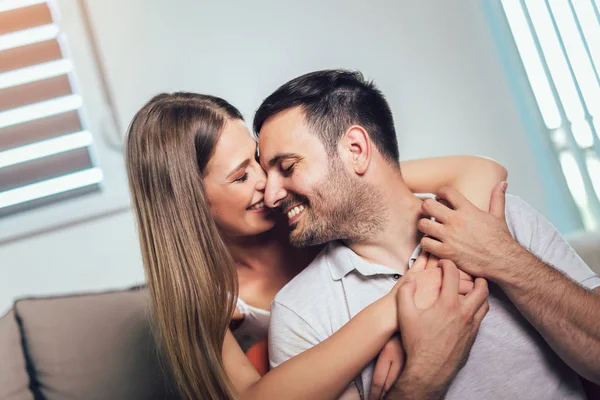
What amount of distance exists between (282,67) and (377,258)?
52.5 inches

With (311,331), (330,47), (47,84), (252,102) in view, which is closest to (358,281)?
(311,331)

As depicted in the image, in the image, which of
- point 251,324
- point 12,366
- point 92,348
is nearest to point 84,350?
point 92,348

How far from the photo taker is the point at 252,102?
2.48m

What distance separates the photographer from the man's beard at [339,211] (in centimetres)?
140

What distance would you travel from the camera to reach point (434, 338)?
1.18 m

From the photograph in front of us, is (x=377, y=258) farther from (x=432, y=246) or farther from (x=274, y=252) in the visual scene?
(x=274, y=252)

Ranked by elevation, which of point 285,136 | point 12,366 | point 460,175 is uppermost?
Result: point 285,136

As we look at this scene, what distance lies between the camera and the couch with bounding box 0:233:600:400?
1706 millimetres

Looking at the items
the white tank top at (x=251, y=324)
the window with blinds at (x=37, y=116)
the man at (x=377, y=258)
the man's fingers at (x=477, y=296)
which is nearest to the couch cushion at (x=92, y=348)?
the white tank top at (x=251, y=324)

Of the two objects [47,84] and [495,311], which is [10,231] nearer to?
[47,84]

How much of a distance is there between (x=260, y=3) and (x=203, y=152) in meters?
1.22

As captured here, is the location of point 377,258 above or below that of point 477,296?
above

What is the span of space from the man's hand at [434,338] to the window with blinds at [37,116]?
1594mm

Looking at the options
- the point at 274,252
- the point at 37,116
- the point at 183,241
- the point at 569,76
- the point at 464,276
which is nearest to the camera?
the point at 464,276
